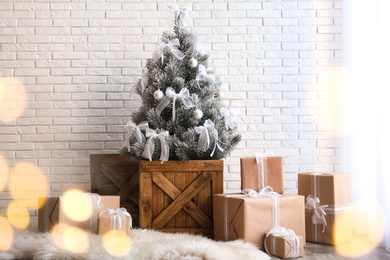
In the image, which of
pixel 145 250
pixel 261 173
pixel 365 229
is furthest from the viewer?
pixel 365 229

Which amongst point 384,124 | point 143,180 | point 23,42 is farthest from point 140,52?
point 384,124

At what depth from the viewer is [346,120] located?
3.56 meters

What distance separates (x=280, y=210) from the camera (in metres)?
2.85

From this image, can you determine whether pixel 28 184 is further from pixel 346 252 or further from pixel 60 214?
pixel 346 252

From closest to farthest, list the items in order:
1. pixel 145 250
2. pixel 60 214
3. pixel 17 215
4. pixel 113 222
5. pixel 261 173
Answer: pixel 145 250, pixel 113 222, pixel 60 214, pixel 261 173, pixel 17 215

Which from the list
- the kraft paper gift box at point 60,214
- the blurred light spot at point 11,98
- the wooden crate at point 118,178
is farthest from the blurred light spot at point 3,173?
the kraft paper gift box at point 60,214

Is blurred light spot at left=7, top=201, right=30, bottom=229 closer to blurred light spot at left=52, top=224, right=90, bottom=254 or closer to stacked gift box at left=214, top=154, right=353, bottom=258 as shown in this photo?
blurred light spot at left=52, top=224, right=90, bottom=254

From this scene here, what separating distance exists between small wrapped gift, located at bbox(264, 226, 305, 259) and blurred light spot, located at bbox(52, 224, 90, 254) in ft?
3.12

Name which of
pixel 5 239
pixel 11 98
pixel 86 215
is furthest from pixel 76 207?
pixel 11 98

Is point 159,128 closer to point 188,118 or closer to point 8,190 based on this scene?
point 188,118

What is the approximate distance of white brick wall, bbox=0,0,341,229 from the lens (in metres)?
3.67

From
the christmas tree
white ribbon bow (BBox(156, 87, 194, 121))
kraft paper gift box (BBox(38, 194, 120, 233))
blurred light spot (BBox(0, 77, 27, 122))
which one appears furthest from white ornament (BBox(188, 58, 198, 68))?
blurred light spot (BBox(0, 77, 27, 122))

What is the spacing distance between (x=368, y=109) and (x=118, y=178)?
168cm

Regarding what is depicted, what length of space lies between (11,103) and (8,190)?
2.00 ft
